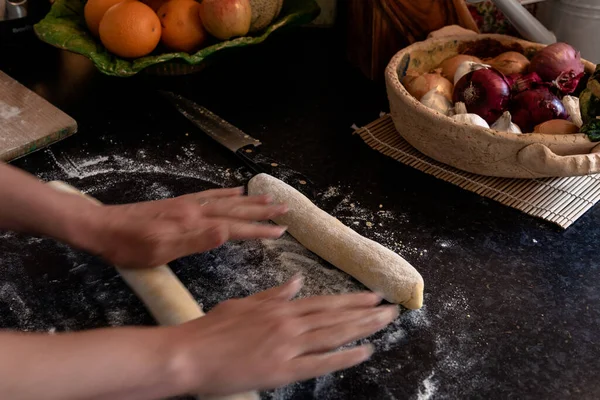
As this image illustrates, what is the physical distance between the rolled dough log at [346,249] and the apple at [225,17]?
405mm

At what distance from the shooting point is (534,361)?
0.77m

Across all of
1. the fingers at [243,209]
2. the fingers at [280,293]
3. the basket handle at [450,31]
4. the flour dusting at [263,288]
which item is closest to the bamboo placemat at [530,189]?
the flour dusting at [263,288]

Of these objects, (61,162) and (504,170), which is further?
(61,162)

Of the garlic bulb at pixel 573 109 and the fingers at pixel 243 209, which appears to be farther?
the garlic bulb at pixel 573 109

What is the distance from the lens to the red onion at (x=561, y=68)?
110 cm

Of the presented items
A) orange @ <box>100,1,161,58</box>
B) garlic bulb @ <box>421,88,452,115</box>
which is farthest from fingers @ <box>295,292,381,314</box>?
orange @ <box>100,1,161,58</box>

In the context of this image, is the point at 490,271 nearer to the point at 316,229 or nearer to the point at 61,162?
the point at 316,229

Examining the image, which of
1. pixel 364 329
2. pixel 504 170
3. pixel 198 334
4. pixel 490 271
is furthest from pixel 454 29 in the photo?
pixel 198 334

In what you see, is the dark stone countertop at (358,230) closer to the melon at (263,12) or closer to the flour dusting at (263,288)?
the flour dusting at (263,288)

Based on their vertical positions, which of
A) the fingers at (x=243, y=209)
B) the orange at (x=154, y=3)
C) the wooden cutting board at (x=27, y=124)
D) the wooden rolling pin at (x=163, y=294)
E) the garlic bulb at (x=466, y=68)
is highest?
the orange at (x=154, y=3)

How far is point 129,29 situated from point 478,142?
704 mm

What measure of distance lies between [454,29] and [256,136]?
0.49 metres

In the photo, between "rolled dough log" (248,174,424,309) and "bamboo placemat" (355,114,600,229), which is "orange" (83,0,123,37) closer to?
"rolled dough log" (248,174,424,309)

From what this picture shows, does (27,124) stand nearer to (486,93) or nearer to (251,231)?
(251,231)
